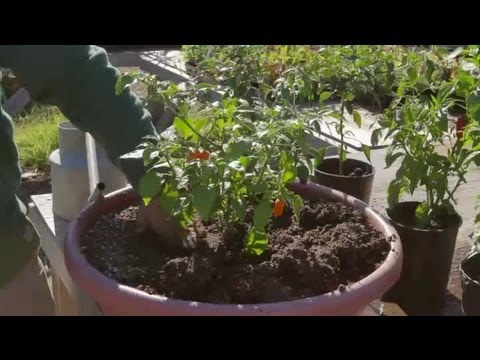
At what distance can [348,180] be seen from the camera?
2.44m

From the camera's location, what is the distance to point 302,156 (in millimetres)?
1416

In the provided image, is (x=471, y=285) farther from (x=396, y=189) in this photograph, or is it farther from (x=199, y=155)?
(x=199, y=155)

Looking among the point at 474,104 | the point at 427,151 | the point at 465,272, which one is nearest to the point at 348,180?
the point at 427,151

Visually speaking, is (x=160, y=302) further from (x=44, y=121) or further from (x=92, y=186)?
(x=44, y=121)

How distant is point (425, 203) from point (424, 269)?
21 cm

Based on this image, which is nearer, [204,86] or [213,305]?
[213,305]

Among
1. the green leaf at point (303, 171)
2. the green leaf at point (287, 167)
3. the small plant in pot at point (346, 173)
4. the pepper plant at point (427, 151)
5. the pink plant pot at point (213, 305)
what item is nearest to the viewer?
the pink plant pot at point (213, 305)

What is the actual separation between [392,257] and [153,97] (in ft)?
1.90

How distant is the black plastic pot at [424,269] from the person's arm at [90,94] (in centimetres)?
103

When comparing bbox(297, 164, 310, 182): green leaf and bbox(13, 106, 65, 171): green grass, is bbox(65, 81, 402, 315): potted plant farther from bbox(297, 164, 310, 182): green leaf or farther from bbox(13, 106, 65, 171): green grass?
bbox(13, 106, 65, 171): green grass

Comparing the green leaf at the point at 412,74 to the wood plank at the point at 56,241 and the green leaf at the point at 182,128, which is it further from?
the wood plank at the point at 56,241

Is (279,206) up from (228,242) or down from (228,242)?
up

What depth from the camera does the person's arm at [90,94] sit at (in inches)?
53.8

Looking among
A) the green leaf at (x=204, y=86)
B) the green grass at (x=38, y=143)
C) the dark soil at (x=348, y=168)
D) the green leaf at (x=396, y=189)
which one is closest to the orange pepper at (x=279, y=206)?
the green leaf at (x=204, y=86)
